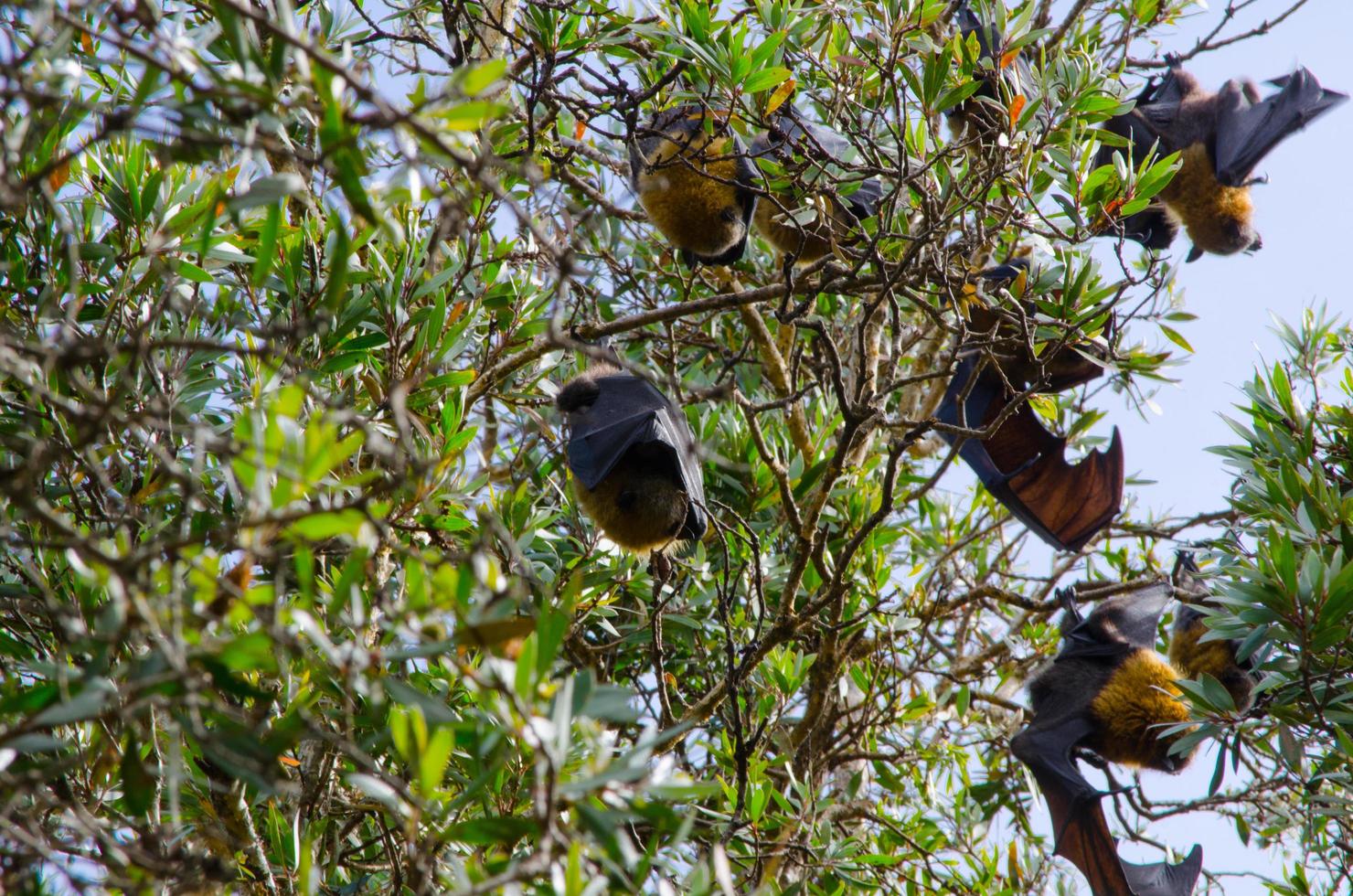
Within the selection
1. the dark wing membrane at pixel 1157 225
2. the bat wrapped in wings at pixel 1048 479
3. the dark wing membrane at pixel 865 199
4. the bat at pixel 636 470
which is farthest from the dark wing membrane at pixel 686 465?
the dark wing membrane at pixel 1157 225

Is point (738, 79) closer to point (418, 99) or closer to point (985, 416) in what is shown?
point (418, 99)

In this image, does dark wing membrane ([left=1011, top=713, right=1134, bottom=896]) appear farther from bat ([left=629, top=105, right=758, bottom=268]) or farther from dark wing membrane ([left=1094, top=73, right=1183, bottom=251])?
bat ([left=629, top=105, right=758, bottom=268])

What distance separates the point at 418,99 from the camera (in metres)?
1.46

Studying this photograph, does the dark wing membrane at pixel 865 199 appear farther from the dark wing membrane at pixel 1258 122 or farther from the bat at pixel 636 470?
the dark wing membrane at pixel 1258 122

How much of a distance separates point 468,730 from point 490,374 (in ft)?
5.77

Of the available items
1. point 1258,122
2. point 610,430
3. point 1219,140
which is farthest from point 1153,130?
point 610,430

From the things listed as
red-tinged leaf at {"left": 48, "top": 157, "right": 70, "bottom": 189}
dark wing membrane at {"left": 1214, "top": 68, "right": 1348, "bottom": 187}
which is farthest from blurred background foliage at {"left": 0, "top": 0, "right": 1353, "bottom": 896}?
dark wing membrane at {"left": 1214, "top": 68, "right": 1348, "bottom": 187}

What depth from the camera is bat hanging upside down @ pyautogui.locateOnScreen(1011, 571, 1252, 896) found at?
11.5 feet

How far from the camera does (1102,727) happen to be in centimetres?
351

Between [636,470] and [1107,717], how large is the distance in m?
1.81

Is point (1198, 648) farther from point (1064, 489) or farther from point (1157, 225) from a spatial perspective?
point (1157, 225)

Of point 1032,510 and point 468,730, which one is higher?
point 1032,510

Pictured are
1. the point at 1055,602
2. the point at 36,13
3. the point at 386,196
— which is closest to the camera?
the point at 36,13

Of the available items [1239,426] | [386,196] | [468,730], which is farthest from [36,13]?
[1239,426]
